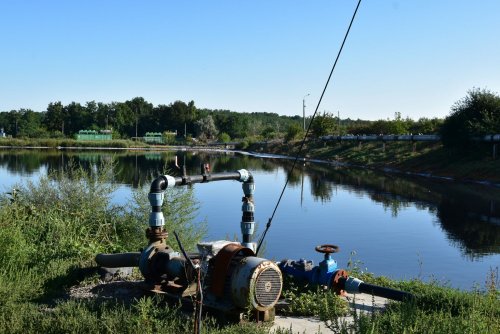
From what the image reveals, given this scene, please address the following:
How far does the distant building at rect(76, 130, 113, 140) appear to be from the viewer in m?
92.8

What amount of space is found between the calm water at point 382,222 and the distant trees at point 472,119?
247 inches

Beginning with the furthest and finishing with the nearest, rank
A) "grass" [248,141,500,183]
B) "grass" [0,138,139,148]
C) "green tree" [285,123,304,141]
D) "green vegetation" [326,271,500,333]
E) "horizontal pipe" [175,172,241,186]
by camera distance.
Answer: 1. "grass" [0,138,139,148]
2. "green tree" [285,123,304,141]
3. "grass" [248,141,500,183]
4. "horizontal pipe" [175,172,241,186]
5. "green vegetation" [326,271,500,333]

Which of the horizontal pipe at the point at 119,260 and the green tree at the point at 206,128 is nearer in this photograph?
the horizontal pipe at the point at 119,260

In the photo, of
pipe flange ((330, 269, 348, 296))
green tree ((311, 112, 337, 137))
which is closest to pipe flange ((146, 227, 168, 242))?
pipe flange ((330, 269, 348, 296))

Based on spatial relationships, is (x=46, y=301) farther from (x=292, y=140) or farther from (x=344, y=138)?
(x=292, y=140)

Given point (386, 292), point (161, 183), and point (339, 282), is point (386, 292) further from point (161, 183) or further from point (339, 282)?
point (161, 183)

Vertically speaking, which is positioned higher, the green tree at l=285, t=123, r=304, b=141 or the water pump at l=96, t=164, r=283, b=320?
the green tree at l=285, t=123, r=304, b=141

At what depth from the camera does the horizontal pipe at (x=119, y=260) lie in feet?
22.0

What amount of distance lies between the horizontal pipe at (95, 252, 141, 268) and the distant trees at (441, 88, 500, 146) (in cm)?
3208

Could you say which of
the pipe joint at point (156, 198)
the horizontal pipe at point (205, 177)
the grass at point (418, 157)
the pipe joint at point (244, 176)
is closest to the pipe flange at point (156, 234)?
the pipe joint at point (156, 198)

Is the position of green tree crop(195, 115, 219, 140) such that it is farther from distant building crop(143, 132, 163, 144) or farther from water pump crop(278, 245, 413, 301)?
water pump crop(278, 245, 413, 301)

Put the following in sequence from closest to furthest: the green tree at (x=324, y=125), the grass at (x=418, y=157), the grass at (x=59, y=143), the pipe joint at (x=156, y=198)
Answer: the pipe joint at (x=156, y=198) → the grass at (x=418, y=157) → the green tree at (x=324, y=125) → the grass at (x=59, y=143)

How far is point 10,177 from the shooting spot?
95.3ft

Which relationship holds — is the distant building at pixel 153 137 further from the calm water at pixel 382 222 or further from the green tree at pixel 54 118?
the calm water at pixel 382 222
